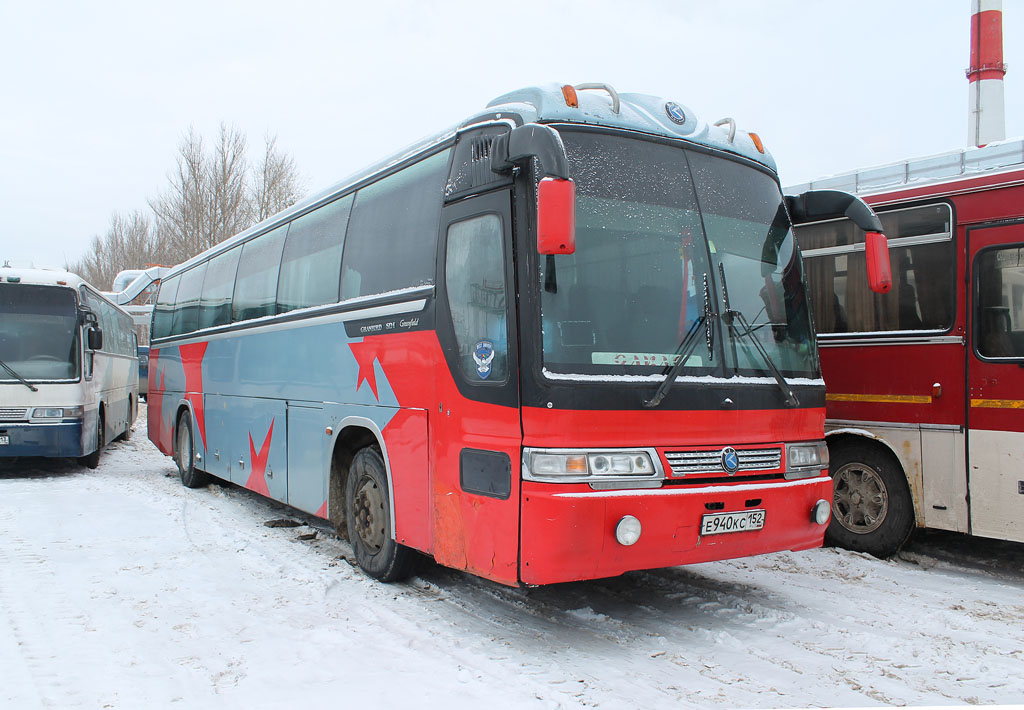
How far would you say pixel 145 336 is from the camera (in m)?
52.9

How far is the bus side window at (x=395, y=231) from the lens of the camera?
5.76m

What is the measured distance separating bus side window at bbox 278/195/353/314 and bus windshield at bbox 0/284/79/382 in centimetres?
606

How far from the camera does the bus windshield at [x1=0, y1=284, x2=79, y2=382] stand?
12.4m

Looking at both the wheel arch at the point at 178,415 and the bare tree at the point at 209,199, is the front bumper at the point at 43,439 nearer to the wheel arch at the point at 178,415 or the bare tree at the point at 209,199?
the wheel arch at the point at 178,415

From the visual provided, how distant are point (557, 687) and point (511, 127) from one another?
10.6 ft

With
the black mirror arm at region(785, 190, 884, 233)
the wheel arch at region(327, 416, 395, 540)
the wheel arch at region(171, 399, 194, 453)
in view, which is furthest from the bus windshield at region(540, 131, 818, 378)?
the wheel arch at region(171, 399, 194, 453)

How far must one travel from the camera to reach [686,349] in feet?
16.2

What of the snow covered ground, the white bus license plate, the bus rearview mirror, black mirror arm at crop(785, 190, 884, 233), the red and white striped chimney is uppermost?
the red and white striped chimney

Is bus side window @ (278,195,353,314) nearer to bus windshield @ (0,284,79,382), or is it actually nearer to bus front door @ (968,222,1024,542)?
bus front door @ (968,222,1024,542)

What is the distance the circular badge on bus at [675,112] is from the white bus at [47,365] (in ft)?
35.1

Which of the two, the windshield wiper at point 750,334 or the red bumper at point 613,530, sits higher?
the windshield wiper at point 750,334

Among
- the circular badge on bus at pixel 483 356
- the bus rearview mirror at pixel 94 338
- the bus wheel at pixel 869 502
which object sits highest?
the bus rearview mirror at pixel 94 338

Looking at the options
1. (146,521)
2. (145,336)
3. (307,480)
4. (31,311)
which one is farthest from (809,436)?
(145,336)

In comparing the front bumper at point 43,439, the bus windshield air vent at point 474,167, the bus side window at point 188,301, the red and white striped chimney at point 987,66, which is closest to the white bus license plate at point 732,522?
the bus windshield air vent at point 474,167
